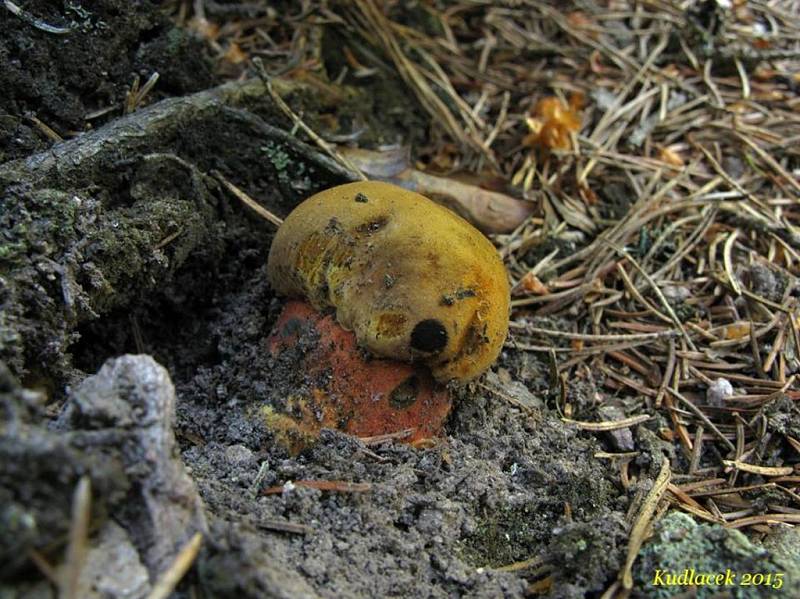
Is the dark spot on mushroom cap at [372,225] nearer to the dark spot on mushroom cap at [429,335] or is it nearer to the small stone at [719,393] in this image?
the dark spot on mushroom cap at [429,335]

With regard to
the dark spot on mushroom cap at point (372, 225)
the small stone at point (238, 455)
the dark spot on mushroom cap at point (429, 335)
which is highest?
the dark spot on mushroom cap at point (372, 225)

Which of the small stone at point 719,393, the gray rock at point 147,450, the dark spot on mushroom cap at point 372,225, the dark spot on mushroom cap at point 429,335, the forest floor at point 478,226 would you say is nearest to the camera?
the gray rock at point 147,450

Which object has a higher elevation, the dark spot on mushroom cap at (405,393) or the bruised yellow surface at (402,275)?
the bruised yellow surface at (402,275)

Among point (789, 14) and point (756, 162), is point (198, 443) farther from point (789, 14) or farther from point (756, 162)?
point (789, 14)

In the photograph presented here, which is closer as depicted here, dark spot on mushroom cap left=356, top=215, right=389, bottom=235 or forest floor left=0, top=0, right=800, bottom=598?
forest floor left=0, top=0, right=800, bottom=598

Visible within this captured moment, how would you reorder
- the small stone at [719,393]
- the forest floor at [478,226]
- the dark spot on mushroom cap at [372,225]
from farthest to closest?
the small stone at [719,393] → the dark spot on mushroom cap at [372,225] → the forest floor at [478,226]

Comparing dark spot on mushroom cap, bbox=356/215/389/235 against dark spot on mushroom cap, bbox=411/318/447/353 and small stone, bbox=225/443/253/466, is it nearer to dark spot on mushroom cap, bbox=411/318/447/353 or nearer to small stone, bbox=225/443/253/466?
dark spot on mushroom cap, bbox=411/318/447/353

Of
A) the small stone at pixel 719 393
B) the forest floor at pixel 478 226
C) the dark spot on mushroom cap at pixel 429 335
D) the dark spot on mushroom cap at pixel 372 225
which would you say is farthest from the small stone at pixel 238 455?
the small stone at pixel 719 393

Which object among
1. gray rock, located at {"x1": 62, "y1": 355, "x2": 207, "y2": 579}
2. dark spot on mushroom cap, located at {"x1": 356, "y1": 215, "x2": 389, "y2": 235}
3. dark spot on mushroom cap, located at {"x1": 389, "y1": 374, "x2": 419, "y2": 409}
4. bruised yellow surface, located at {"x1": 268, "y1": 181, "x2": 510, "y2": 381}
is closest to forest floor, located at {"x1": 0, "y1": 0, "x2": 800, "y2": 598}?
gray rock, located at {"x1": 62, "y1": 355, "x2": 207, "y2": 579}
